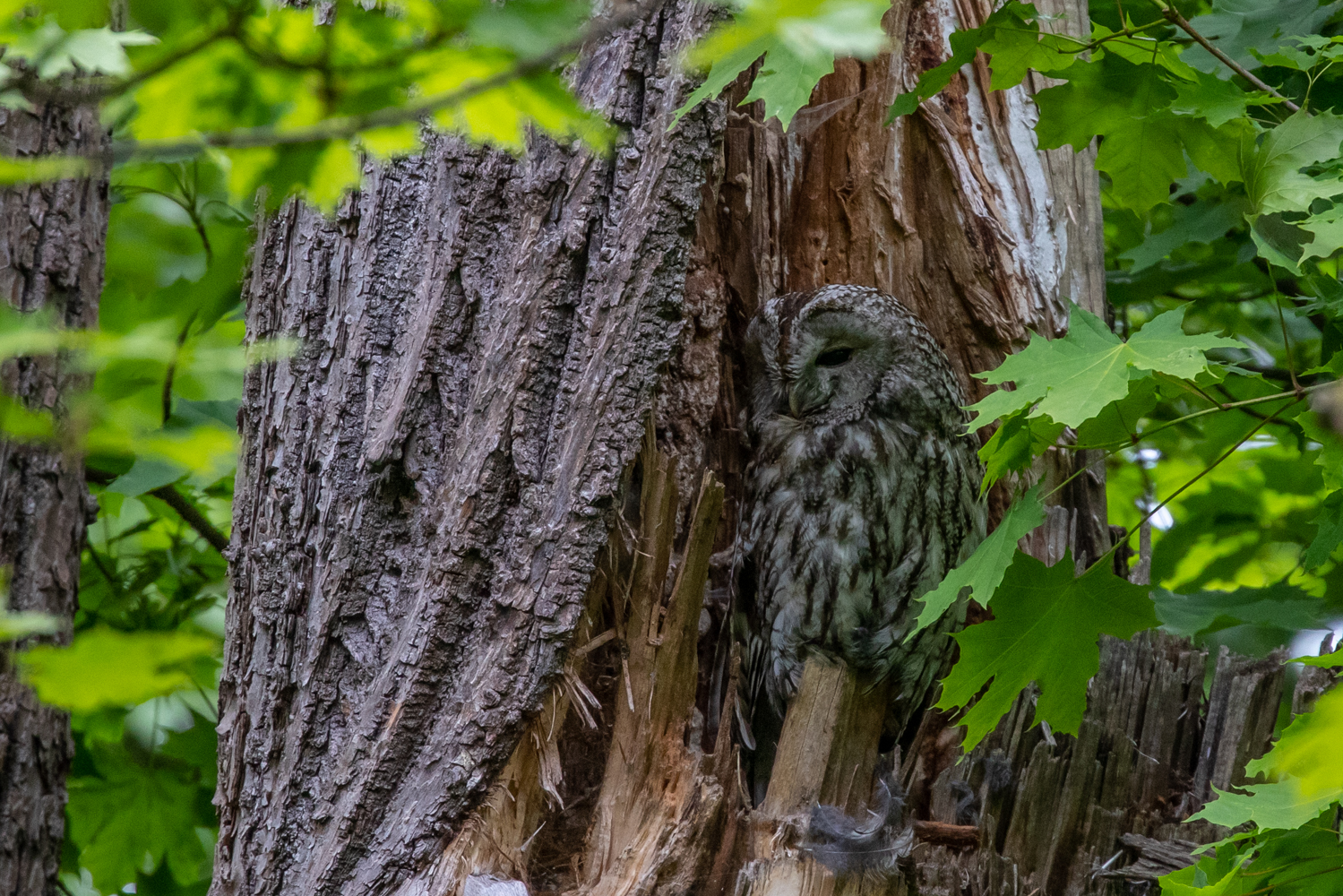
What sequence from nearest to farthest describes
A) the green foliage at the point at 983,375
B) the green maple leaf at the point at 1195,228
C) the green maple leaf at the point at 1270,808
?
1. the green foliage at the point at 983,375
2. the green maple leaf at the point at 1270,808
3. the green maple leaf at the point at 1195,228

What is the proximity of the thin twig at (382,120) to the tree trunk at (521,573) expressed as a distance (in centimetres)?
108

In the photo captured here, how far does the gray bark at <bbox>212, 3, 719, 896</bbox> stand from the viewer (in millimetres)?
1967

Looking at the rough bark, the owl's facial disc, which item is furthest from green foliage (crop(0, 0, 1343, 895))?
the owl's facial disc

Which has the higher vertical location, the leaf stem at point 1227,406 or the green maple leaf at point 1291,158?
the green maple leaf at point 1291,158

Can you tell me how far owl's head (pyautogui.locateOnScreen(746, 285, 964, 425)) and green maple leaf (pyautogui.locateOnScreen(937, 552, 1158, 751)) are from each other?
2.59ft

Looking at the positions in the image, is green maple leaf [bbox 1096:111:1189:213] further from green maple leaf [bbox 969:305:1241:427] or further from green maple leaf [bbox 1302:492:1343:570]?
green maple leaf [bbox 1302:492:1343:570]

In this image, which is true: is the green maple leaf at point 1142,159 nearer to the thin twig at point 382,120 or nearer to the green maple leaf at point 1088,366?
the green maple leaf at point 1088,366

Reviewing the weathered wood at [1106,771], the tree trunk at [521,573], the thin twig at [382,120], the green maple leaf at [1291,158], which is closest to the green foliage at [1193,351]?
the green maple leaf at [1291,158]

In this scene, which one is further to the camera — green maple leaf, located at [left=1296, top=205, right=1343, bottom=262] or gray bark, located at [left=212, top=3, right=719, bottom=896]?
gray bark, located at [left=212, top=3, right=719, bottom=896]

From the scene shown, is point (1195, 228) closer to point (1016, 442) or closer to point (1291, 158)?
point (1291, 158)

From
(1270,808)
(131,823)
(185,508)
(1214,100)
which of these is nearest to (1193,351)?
(1214,100)

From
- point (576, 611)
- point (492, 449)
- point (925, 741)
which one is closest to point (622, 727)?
point (576, 611)

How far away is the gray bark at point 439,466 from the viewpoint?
1.97 meters

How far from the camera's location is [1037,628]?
181 centimetres
